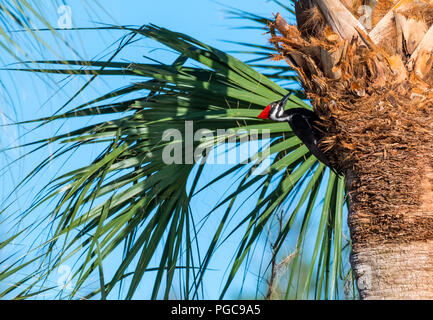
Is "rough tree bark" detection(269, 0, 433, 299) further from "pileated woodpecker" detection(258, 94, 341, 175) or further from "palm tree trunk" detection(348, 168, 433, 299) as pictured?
"pileated woodpecker" detection(258, 94, 341, 175)

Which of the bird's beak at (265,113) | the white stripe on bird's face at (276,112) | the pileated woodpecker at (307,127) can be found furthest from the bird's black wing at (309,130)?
the bird's beak at (265,113)

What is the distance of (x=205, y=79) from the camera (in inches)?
111

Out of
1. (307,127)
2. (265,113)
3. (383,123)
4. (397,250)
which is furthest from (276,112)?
(397,250)

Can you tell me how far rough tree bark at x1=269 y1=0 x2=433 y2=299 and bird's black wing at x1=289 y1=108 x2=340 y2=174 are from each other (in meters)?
0.19

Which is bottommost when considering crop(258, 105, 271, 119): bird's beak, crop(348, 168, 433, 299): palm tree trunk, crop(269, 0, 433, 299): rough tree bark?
crop(348, 168, 433, 299): palm tree trunk

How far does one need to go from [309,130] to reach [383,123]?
40 cm

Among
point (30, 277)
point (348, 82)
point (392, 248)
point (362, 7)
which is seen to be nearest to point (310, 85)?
point (348, 82)

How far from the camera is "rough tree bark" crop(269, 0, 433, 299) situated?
1818 millimetres

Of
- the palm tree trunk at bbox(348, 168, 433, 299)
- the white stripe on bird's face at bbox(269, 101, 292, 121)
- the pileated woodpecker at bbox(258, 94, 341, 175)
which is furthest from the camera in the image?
the white stripe on bird's face at bbox(269, 101, 292, 121)

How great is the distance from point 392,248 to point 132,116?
1337mm

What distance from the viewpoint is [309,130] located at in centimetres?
221

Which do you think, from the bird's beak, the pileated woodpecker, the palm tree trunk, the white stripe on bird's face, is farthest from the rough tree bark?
the bird's beak

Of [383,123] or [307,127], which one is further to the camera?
[307,127]

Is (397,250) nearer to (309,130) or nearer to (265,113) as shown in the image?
(309,130)
